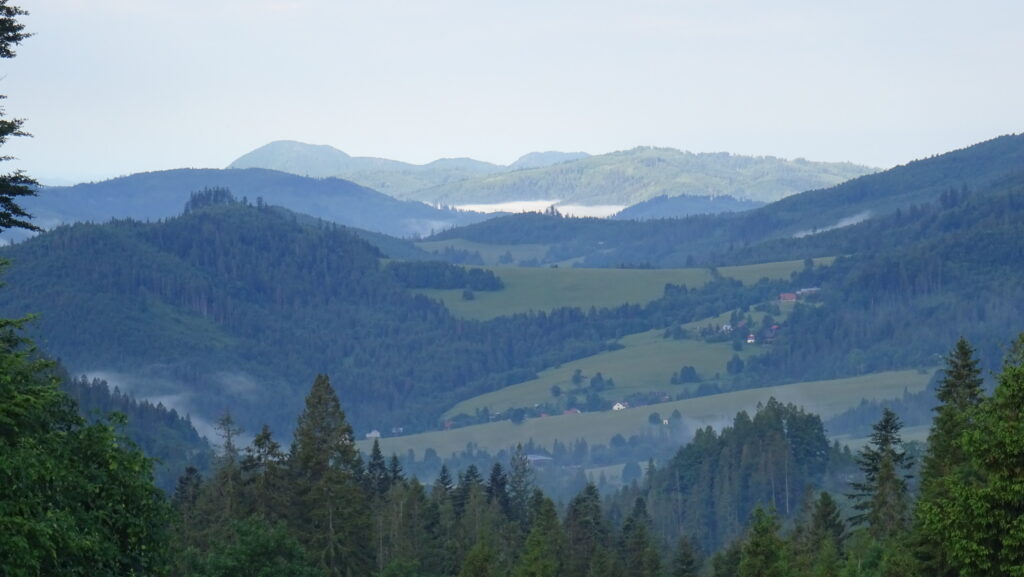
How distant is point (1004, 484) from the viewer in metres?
36.7

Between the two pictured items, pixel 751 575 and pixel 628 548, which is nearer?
pixel 751 575

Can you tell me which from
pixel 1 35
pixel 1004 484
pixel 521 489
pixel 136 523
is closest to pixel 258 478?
pixel 1 35

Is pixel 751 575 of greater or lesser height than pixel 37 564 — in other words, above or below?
below

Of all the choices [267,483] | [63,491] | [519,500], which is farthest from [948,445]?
[519,500]

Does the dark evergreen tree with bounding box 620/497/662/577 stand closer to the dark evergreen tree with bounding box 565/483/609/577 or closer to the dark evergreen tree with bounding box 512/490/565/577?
the dark evergreen tree with bounding box 565/483/609/577

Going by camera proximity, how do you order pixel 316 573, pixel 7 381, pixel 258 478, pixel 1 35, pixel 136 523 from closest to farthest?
pixel 7 381 → pixel 136 523 → pixel 1 35 → pixel 316 573 → pixel 258 478

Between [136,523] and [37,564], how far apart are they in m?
6.56

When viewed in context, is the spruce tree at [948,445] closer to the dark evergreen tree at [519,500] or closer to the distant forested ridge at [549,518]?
the distant forested ridge at [549,518]

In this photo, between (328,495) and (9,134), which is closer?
(9,134)

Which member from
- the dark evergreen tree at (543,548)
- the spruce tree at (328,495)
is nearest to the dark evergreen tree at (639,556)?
the dark evergreen tree at (543,548)

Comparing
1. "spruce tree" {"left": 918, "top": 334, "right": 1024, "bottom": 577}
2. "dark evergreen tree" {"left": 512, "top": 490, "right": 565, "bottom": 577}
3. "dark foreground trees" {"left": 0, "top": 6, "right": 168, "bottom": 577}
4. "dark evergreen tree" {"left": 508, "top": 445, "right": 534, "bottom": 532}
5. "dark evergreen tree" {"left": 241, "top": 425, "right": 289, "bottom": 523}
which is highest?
"dark foreground trees" {"left": 0, "top": 6, "right": 168, "bottom": 577}

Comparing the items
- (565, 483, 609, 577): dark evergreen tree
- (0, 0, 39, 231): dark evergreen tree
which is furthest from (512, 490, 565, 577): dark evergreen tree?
(0, 0, 39, 231): dark evergreen tree

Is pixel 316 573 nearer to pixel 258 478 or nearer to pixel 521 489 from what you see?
pixel 258 478

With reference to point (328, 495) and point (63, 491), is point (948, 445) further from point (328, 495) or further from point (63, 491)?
point (63, 491)
